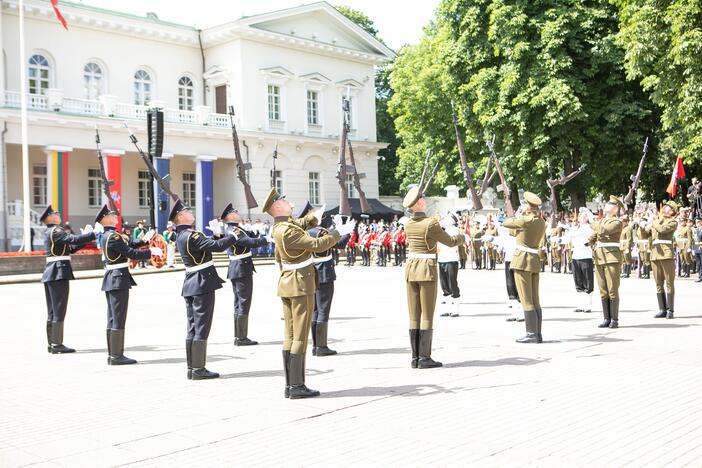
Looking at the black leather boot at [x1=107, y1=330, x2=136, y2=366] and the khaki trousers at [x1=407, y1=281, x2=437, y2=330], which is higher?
the khaki trousers at [x1=407, y1=281, x2=437, y2=330]

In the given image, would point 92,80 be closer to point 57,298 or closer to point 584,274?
point 57,298

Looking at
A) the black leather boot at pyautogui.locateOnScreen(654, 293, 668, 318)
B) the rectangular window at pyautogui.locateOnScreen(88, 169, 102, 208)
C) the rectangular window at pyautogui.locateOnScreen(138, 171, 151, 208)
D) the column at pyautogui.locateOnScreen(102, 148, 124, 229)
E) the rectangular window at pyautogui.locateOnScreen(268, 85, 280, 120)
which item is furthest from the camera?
the rectangular window at pyautogui.locateOnScreen(268, 85, 280, 120)

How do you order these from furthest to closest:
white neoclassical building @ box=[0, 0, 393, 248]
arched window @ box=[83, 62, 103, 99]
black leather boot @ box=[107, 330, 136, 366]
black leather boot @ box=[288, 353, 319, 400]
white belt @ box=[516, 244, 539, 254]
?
arched window @ box=[83, 62, 103, 99] < white neoclassical building @ box=[0, 0, 393, 248] < white belt @ box=[516, 244, 539, 254] < black leather boot @ box=[107, 330, 136, 366] < black leather boot @ box=[288, 353, 319, 400]

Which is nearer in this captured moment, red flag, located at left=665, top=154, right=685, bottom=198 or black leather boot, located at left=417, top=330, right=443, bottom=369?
black leather boot, located at left=417, top=330, right=443, bottom=369

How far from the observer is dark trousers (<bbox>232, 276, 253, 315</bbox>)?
11547 millimetres

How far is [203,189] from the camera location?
40312 millimetres

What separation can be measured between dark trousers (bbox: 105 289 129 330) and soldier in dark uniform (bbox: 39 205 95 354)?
1.25m

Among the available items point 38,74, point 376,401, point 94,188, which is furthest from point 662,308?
point 38,74

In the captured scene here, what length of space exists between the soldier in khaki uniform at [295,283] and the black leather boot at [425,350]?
182 cm

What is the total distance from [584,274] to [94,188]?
30.1 meters

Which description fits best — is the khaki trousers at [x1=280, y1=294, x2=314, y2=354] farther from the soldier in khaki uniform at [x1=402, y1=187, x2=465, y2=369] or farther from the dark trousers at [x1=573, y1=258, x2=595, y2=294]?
the dark trousers at [x1=573, y1=258, x2=595, y2=294]

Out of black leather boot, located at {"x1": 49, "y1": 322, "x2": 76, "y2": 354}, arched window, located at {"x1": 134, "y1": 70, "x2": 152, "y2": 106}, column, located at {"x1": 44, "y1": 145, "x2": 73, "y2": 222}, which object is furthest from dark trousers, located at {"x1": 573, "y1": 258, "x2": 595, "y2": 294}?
arched window, located at {"x1": 134, "y1": 70, "x2": 152, "y2": 106}

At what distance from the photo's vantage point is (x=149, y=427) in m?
6.78

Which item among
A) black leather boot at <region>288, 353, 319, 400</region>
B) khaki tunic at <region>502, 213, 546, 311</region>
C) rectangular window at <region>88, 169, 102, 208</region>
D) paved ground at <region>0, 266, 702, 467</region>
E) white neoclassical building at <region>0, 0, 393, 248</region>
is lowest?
paved ground at <region>0, 266, 702, 467</region>
